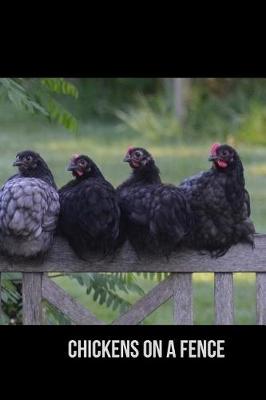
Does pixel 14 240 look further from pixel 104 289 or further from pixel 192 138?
pixel 192 138

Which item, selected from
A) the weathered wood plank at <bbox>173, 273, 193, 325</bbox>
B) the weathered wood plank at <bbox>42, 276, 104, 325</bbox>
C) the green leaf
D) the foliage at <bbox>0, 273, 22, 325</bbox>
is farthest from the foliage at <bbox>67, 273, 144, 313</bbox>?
the green leaf

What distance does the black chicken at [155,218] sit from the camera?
15.0 ft

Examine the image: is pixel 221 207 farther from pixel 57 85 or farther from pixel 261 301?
pixel 57 85

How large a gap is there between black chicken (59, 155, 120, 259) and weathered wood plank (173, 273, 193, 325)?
29 cm

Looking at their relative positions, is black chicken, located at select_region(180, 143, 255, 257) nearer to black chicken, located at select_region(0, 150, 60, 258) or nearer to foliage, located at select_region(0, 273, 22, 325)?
black chicken, located at select_region(0, 150, 60, 258)

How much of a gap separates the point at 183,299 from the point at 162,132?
12.4 metres

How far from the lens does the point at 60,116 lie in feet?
18.2

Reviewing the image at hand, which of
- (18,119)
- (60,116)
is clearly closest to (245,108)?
(18,119)

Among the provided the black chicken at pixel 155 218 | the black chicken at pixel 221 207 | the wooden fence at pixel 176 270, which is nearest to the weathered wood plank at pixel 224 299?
the wooden fence at pixel 176 270

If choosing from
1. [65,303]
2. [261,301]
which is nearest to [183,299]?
[261,301]

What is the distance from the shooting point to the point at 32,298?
4703mm

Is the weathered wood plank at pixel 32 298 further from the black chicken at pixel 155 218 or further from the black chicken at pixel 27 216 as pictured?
the black chicken at pixel 155 218

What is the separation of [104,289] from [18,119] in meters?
14.2

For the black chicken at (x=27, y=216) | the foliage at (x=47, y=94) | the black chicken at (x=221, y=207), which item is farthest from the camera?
the foliage at (x=47, y=94)
